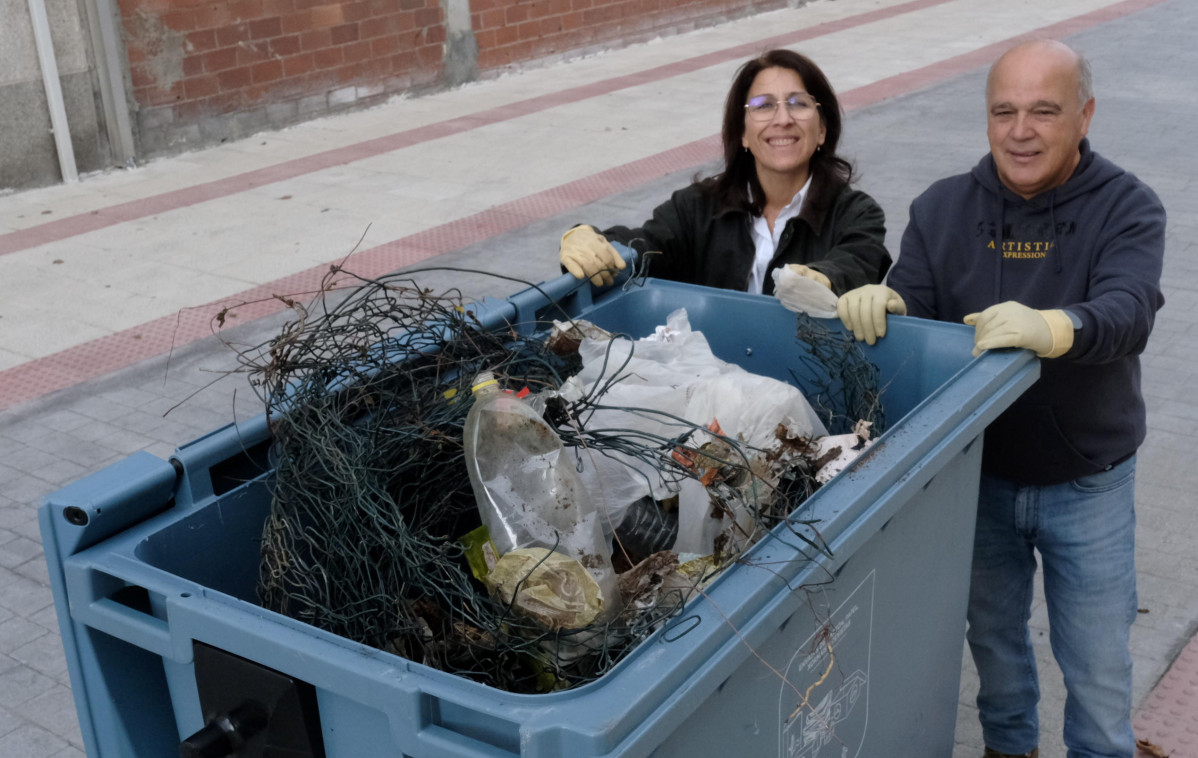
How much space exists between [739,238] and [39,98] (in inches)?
235

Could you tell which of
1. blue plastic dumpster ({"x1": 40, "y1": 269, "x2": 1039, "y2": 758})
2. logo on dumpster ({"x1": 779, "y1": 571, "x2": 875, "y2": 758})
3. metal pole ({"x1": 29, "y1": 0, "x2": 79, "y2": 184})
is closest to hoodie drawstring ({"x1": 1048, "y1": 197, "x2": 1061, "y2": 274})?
blue plastic dumpster ({"x1": 40, "y1": 269, "x2": 1039, "y2": 758})

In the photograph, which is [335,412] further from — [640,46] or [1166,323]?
[640,46]

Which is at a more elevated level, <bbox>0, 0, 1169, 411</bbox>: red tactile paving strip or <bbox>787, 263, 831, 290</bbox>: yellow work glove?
<bbox>787, 263, 831, 290</bbox>: yellow work glove

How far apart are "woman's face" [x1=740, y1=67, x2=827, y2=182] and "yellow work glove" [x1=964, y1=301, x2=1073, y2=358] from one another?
0.93 metres

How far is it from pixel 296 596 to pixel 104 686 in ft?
1.13

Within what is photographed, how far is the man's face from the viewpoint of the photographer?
7.52 feet

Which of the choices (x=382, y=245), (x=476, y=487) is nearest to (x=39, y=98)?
(x=382, y=245)

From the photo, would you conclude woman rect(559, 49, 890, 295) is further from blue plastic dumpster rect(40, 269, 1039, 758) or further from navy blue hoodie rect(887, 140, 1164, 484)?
blue plastic dumpster rect(40, 269, 1039, 758)

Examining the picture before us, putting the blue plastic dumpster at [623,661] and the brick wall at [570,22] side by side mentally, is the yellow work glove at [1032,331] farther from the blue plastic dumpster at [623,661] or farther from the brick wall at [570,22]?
the brick wall at [570,22]

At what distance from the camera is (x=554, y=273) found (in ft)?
19.8

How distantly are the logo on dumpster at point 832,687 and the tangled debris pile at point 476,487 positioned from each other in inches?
7.1

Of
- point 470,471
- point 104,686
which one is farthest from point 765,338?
point 104,686

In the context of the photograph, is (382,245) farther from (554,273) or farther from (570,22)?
(570,22)

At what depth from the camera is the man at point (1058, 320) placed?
2234mm
